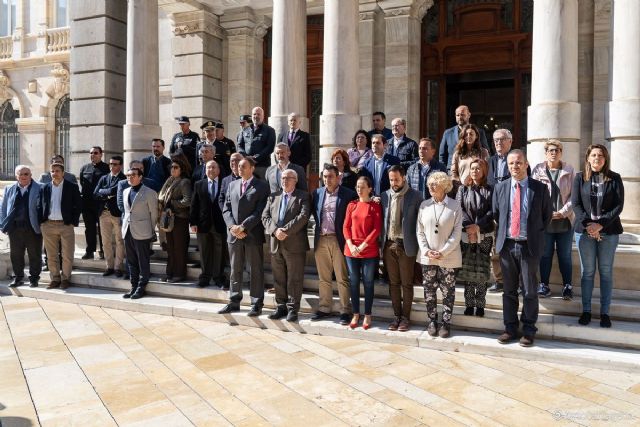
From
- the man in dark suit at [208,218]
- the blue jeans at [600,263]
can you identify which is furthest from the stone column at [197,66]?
the blue jeans at [600,263]

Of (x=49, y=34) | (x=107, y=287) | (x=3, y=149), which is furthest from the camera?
(x=3, y=149)

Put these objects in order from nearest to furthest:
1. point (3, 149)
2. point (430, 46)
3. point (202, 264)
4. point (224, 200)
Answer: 1. point (224, 200)
2. point (202, 264)
3. point (430, 46)
4. point (3, 149)

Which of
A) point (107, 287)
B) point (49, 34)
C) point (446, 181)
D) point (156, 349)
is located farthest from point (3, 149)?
point (446, 181)

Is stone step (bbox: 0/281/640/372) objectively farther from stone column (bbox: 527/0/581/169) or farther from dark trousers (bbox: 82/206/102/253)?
stone column (bbox: 527/0/581/169)

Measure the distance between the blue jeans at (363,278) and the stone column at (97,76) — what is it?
7.34 metres

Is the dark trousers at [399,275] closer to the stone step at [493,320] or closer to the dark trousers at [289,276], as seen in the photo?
the stone step at [493,320]

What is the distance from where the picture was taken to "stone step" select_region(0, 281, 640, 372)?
5.46m

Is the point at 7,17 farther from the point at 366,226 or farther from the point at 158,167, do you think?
the point at 366,226

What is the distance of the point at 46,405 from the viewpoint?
459 cm

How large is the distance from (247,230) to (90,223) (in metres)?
4.04

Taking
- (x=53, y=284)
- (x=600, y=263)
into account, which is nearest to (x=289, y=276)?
(x=600, y=263)

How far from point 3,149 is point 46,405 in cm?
2014

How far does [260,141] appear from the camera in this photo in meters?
8.53

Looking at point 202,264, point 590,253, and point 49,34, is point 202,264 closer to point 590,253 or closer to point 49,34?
point 590,253
